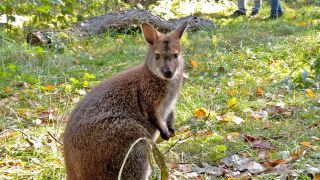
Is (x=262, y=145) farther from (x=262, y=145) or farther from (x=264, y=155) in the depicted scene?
(x=264, y=155)

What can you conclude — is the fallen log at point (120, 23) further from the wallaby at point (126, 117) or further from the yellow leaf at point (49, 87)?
the wallaby at point (126, 117)

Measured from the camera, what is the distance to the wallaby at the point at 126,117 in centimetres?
311

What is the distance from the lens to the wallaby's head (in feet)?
12.9

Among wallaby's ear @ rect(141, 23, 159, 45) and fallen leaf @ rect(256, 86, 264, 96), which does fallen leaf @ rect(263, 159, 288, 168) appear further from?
fallen leaf @ rect(256, 86, 264, 96)

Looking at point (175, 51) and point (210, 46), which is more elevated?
point (175, 51)

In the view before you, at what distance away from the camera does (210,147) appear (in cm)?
428

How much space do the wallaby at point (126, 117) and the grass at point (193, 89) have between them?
56 cm

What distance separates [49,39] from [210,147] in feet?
16.6

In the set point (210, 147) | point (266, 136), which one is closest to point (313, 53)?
point (266, 136)

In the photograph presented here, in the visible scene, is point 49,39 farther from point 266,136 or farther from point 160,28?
point 266,136

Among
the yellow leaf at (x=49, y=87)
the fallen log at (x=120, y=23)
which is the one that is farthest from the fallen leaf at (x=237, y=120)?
the fallen log at (x=120, y=23)

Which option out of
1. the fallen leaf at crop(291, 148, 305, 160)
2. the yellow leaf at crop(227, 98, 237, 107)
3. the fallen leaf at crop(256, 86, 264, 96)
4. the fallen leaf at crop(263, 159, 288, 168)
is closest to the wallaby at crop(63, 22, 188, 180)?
the fallen leaf at crop(263, 159, 288, 168)

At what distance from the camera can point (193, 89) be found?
5.89m

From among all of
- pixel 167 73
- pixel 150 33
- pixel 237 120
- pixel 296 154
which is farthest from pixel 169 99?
pixel 237 120
